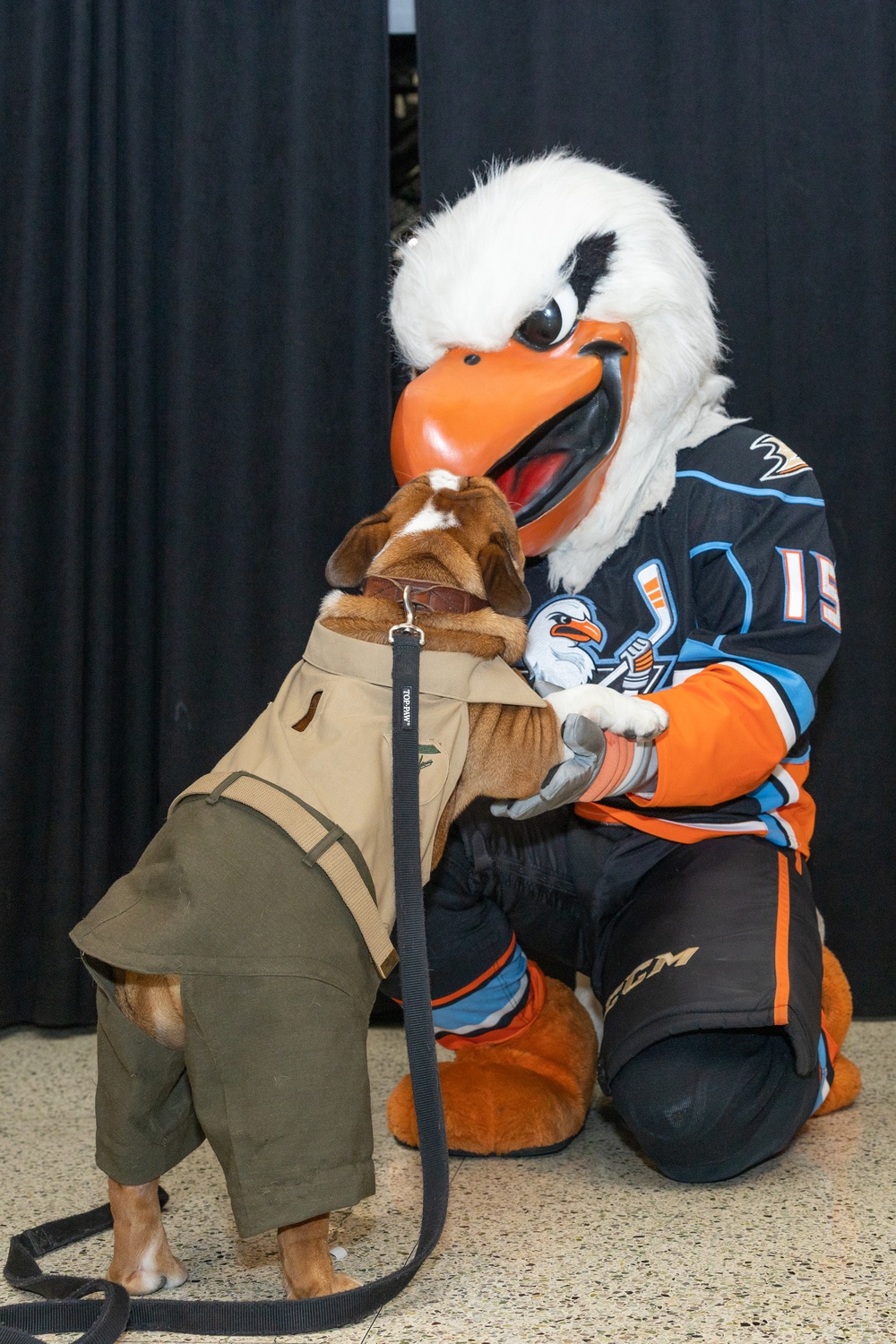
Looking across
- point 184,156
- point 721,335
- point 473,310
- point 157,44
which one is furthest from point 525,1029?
point 157,44

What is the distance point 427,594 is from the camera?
126 centimetres

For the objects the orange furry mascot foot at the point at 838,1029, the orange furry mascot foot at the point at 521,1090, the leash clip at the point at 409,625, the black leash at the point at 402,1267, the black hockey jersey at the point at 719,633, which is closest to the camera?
the black leash at the point at 402,1267

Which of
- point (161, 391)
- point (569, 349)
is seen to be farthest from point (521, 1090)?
point (161, 391)

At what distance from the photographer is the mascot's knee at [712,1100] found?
1.34 m

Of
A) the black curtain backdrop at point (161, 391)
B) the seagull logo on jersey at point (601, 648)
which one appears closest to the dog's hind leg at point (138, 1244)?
the seagull logo on jersey at point (601, 648)

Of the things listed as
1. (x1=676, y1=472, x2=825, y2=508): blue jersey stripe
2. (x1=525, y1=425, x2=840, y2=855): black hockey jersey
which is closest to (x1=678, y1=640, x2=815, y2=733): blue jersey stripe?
(x1=525, y1=425, x2=840, y2=855): black hockey jersey

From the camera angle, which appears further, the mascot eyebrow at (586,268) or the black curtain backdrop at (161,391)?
the black curtain backdrop at (161,391)

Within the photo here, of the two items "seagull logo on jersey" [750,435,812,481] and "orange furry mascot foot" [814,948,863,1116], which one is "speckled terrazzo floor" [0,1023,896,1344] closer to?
"orange furry mascot foot" [814,948,863,1116]

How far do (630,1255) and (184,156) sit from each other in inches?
80.8

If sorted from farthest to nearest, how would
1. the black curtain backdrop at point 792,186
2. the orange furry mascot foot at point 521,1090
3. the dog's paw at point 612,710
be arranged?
the black curtain backdrop at point 792,186 < the orange furry mascot foot at point 521,1090 < the dog's paw at point 612,710

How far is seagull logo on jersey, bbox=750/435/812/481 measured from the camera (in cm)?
155

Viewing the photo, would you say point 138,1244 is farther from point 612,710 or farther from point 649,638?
point 649,638

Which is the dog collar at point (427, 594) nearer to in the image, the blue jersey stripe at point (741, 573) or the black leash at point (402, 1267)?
the black leash at point (402, 1267)

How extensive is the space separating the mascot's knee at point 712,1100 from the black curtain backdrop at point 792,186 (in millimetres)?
883
